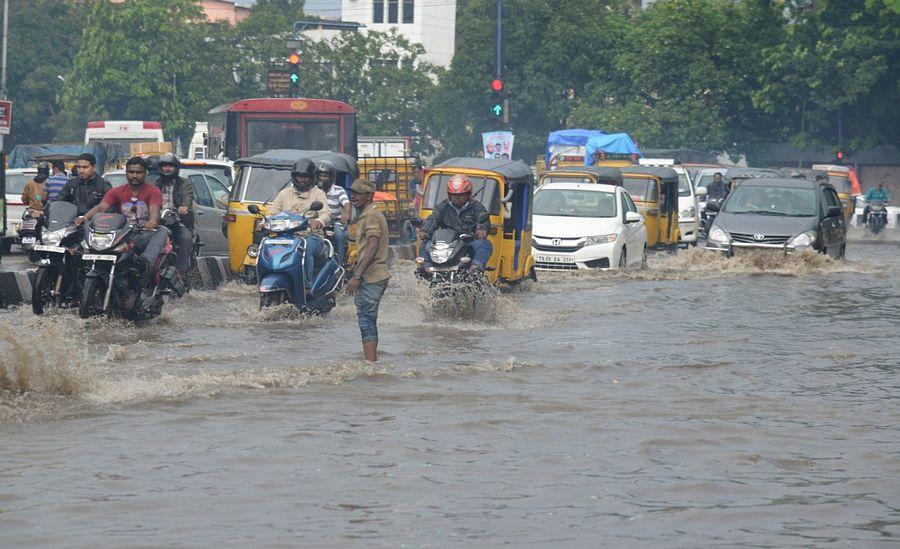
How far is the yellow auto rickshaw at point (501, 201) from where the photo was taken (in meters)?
17.7

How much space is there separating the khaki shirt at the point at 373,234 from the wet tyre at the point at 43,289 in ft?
12.8

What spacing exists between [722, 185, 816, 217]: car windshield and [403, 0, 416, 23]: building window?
7011 cm

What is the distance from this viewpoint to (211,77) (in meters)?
67.0

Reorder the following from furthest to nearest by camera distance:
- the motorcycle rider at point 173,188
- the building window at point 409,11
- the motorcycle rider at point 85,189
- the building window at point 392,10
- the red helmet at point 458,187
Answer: the building window at point 392,10 < the building window at point 409,11 < the motorcycle rider at point 173,188 < the red helmet at point 458,187 < the motorcycle rider at point 85,189

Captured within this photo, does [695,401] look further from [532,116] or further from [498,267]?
[532,116]

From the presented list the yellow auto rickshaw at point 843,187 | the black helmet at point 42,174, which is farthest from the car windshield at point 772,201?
the yellow auto rickshaw at point 843,187

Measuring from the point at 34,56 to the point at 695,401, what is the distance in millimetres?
64453

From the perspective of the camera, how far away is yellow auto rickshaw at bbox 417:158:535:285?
58.0 ft

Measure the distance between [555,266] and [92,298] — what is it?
9.45 metres

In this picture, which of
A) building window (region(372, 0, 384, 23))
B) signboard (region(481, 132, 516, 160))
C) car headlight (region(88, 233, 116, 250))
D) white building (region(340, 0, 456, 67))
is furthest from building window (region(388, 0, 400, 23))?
car headlight (region(88, 233, 116, 250))

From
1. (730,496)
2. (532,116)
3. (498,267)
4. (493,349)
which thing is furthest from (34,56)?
(730,496)

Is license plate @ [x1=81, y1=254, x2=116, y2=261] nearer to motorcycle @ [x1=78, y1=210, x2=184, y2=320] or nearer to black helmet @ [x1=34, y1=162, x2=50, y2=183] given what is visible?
motorcycle @ [x1=78, y1=210, x2=184, y2=320]

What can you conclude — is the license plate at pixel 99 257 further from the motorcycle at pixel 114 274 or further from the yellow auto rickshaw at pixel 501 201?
the yellow auto rickshaw at pixel 501 201

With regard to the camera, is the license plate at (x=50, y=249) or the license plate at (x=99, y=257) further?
the license plate at (x=50, y=249)
